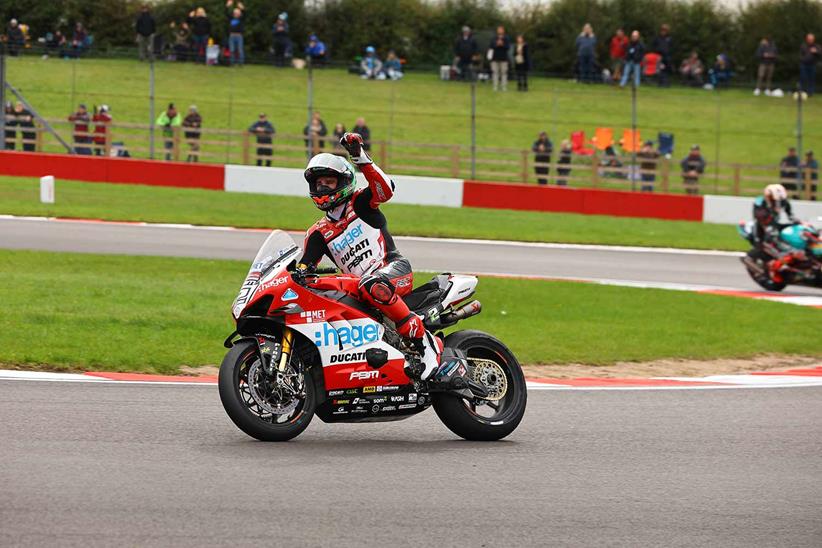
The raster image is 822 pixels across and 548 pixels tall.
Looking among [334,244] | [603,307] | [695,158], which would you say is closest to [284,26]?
[695,158]

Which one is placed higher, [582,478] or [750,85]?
[750,85]

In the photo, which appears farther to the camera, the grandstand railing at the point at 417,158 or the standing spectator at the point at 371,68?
the standing spectator at the point at 371,68

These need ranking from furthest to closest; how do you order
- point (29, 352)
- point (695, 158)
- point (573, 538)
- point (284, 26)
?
1. point (284, 26)
2. point (695, 158)
3. point (29, 352)
4. point (573, 538)

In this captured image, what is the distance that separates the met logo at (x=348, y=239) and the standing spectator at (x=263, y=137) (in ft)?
74.8

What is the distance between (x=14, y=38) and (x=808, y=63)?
2237cm

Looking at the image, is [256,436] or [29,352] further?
[29,352]

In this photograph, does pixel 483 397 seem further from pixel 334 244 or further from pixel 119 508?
pixel 119 508

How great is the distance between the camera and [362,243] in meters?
8.05

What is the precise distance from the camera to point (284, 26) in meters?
38.2

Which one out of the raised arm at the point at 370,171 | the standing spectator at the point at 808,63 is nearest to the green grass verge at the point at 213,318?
the raised arm at the point at 370,171

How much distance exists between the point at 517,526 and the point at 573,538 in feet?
0.92

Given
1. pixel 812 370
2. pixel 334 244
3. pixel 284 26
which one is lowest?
pixel 812 370

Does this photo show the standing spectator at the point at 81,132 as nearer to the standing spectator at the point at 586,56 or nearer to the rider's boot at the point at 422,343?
the standing spectator at the point at 586,56

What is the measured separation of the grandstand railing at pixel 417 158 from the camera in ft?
101
